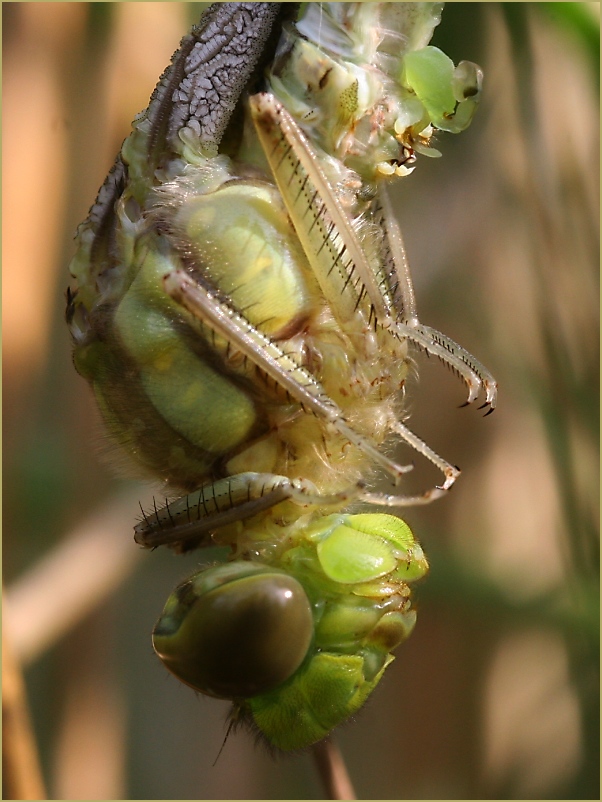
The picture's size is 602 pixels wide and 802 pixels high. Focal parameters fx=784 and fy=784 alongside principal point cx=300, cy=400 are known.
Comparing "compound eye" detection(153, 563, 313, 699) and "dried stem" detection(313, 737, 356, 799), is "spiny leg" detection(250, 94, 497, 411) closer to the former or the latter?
"compound eye" detection(153, 563, 313, 699)

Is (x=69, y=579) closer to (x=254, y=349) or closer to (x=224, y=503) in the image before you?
(x=224, y=503)

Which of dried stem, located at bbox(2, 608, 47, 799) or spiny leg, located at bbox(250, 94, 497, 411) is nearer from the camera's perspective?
spiny leg, located at bbox(250, 94, 497, 411)

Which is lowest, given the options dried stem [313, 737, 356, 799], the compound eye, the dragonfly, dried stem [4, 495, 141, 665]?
dried stem [4, 495, 141, 665]

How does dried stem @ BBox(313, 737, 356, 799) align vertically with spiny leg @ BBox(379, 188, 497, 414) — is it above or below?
below

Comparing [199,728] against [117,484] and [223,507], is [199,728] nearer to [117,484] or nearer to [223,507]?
[117,484]

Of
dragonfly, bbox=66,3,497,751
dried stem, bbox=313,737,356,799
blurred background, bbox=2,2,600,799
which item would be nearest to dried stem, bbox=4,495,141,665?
blurred background, bbox=2,2,600,799

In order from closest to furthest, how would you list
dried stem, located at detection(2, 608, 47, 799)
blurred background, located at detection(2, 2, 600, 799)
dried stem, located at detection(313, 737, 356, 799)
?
1. dried stem, located at detection(2, 608, 47, 799)
2. dried stem, located at detection(313, 737, 356, 799)
3. blurred background, located at detection(2, 2, 600, 799)

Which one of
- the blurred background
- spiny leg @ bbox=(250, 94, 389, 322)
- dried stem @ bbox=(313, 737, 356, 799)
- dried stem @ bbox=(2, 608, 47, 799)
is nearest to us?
spiny leg @ bbox=(250, 94, 389, 322)

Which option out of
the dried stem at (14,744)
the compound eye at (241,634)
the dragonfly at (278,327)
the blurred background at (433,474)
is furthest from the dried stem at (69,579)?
the compound eye at (241,634)
